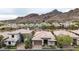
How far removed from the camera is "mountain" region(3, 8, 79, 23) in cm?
294

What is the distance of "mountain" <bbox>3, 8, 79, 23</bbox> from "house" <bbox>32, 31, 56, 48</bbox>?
16cm

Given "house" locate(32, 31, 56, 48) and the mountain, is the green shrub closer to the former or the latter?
"house" locate(32, 31, 56, 48)

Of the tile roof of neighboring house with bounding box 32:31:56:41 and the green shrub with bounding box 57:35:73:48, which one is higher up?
the tile roof of neighboring house with bounding box 32:31:56:41

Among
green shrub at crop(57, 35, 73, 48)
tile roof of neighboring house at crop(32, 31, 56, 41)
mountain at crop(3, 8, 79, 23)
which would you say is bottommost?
green shrub at crop(57, 35, 73, 48)

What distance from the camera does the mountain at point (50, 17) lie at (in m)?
2.94

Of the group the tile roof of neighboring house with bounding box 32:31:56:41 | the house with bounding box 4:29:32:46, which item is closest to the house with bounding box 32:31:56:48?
the tile roof of neighboring house with bounding box 32:31:56:41

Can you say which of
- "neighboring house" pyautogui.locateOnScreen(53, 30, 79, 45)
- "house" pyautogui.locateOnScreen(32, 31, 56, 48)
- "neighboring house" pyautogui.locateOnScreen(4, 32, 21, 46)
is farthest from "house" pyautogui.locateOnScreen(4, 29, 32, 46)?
"neighboring house" pyautogui.locateOnScreen(53, 30, 79, 45)

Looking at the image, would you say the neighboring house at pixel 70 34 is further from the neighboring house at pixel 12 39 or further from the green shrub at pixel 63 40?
the neighboring house at pixel 12 39

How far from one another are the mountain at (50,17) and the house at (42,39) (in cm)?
16

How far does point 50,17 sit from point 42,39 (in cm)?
29

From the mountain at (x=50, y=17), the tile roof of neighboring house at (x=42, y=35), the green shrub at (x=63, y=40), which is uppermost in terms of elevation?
the mountain at (x=50, y=17)

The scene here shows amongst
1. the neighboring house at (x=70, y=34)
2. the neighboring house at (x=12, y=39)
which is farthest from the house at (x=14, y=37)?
the neighboring house at (x=70, y=34)
